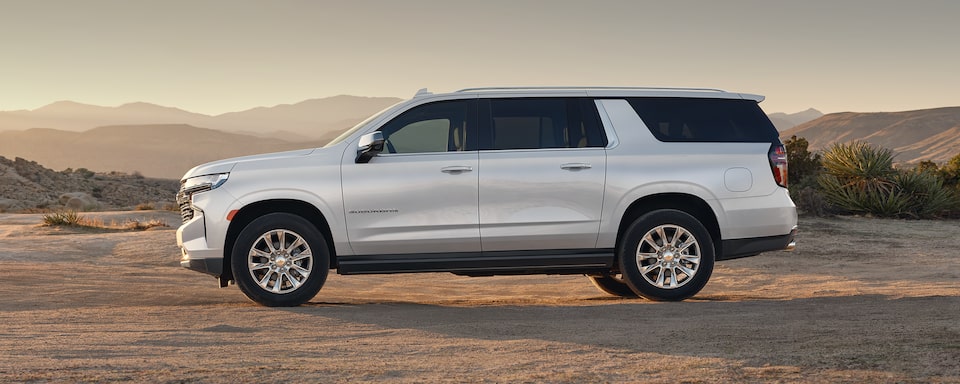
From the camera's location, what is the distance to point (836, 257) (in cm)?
1446

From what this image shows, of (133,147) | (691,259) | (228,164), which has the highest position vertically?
(133,147)

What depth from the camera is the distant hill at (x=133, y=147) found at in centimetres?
14575

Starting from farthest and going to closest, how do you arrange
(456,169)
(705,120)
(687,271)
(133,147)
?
(133,147)
(705,120)
(687,271)
(456,169)

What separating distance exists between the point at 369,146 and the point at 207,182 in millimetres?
1494

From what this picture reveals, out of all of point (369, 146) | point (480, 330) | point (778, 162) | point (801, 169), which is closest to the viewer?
point (480, 330)

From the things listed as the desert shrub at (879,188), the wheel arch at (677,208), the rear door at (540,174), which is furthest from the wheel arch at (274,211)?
the desert shrub at (879,188)

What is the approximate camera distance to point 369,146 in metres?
8.43

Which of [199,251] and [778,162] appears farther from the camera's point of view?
[778,162]

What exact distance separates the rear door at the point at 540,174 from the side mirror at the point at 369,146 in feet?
3.08

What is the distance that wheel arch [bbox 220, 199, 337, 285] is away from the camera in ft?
28.3

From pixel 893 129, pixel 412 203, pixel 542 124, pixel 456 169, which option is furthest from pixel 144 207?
pixel 893 129

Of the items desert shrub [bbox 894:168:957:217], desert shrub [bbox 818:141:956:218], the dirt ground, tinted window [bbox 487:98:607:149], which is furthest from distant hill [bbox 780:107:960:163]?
tinted window [bbox 487:98:607:149]

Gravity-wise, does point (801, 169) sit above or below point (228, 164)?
below

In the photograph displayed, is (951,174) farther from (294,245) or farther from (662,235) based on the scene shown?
(294,245)
